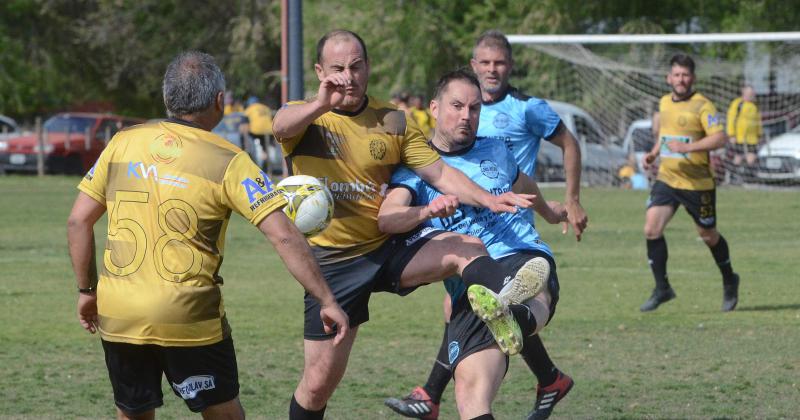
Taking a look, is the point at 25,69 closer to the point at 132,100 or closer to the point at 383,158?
the point at 132,100

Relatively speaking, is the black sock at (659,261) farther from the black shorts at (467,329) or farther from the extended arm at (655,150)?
the black shorts at (467,329)

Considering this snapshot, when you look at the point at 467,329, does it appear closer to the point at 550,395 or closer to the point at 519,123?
the point at 550,395

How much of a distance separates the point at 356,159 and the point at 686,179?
21.1ft

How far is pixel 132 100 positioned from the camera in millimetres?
54188

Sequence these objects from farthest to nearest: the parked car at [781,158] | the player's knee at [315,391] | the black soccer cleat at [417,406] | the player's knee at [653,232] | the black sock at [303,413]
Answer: the parked car at [781,158]
the player's knee at [653,232]
the black soccer cleat at [417,406]
the black sock at [303,413]
the player's knee at [315,391]

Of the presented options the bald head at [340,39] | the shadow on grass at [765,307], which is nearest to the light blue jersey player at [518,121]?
the bald head at [340,39]

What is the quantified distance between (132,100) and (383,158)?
49450 mm

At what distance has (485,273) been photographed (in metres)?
5.81

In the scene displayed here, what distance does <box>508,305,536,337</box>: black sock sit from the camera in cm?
588

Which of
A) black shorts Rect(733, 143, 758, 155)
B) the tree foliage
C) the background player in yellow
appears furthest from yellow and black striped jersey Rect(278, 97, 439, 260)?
the tree foliage

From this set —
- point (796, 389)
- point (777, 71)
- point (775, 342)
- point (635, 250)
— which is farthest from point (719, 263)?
point (777, 71)

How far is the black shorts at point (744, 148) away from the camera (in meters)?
27.1

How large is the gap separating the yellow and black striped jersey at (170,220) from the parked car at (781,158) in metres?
23.0

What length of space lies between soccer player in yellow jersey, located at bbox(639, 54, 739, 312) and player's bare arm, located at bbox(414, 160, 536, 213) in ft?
18.9
